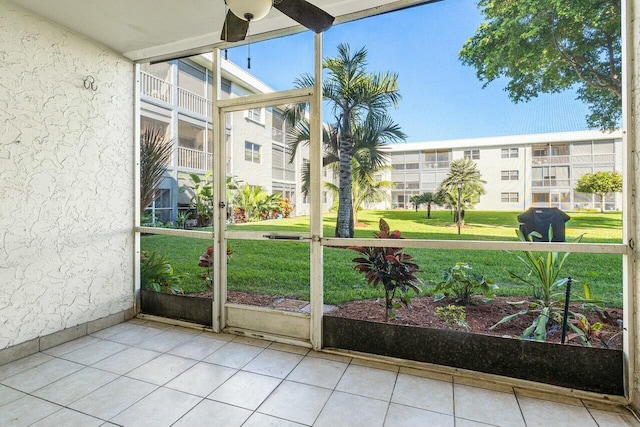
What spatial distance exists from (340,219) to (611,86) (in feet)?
6.98

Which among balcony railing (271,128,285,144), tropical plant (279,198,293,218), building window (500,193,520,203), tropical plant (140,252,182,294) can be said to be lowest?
tropical plant (140,252,182,294)

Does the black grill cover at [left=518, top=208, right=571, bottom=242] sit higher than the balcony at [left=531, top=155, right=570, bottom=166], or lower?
lower

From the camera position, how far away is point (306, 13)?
1794 mm

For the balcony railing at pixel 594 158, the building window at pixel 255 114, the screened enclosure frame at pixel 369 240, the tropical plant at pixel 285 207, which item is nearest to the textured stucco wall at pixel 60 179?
the screened enclosure frame at pixel 369 240

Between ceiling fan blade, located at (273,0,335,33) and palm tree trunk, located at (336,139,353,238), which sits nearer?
ceiling fan blade, located at (273,0,335,33)

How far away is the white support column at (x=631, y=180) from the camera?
76.7 inches

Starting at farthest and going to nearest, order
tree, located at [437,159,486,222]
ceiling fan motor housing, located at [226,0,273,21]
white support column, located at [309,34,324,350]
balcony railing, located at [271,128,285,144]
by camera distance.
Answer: balcony railing, located at [271,128,285,144] < white support column, located at [309,34,324,350] < tree, located at [437,159,486,222] < ceiling fan motor housing, located at [226,0,273,21]

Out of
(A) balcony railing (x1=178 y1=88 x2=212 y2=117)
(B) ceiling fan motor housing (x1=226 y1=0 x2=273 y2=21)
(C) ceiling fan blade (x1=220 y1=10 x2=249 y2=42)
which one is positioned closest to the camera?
(B) ceiling fan motor housing (x1=226 y1=0 x2=273 y2=21)

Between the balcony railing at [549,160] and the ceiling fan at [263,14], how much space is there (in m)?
1.74

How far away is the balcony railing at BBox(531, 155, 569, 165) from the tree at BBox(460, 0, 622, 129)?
0.29m

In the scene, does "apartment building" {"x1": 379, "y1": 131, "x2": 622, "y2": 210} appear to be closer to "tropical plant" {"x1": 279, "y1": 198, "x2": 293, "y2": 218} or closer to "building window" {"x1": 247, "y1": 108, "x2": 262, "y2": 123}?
"tropical plant" {"x1": 279, "y1": 198, "x2": 293, "y2": 218}

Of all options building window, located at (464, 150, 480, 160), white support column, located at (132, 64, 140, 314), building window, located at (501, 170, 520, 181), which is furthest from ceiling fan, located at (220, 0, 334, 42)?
white support column, located at (132, 64, 140, 314)

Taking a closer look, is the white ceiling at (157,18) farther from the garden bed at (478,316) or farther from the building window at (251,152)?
the garden bed at (478,316)

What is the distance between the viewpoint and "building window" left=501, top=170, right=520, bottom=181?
2332 millimetres
